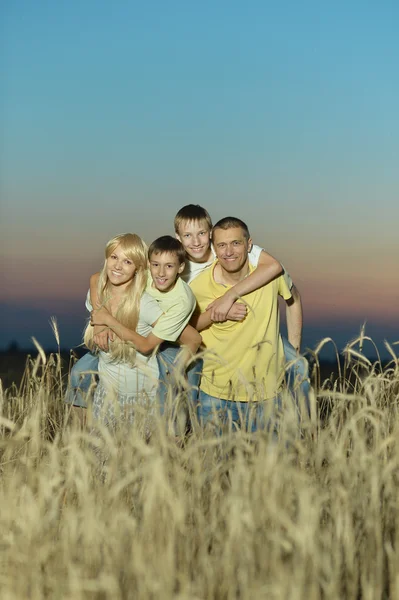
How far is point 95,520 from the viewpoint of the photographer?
3.05 m

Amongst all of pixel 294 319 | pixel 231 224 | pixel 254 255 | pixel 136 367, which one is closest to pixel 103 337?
pixel 136 367

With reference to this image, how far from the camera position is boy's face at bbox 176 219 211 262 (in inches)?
237

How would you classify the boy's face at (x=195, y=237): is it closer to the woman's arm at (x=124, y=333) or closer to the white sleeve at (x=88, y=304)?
the white sleeve at (x=88, y=304)

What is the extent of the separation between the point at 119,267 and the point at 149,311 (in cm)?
38

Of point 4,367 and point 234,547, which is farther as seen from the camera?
point 4,367

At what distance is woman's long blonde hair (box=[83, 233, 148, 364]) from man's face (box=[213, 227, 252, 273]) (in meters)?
0.54

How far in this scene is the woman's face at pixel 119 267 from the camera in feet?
18.0

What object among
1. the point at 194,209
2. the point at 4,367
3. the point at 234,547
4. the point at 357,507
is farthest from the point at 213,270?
the point at 4,367

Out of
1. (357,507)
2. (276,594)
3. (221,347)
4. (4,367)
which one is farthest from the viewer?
(4,367)

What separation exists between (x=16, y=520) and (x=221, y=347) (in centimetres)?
261

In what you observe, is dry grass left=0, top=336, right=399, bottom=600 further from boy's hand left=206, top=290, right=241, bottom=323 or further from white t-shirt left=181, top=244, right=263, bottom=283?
white t-shirt left=181, top=244, right=263, bottom=283

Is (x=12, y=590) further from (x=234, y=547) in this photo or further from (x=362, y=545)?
(x=362, y=545)

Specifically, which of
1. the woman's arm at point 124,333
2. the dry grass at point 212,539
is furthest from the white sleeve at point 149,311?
the dry grass at point 212,539

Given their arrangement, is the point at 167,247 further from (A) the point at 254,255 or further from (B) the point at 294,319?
(B) the point at 294,319
